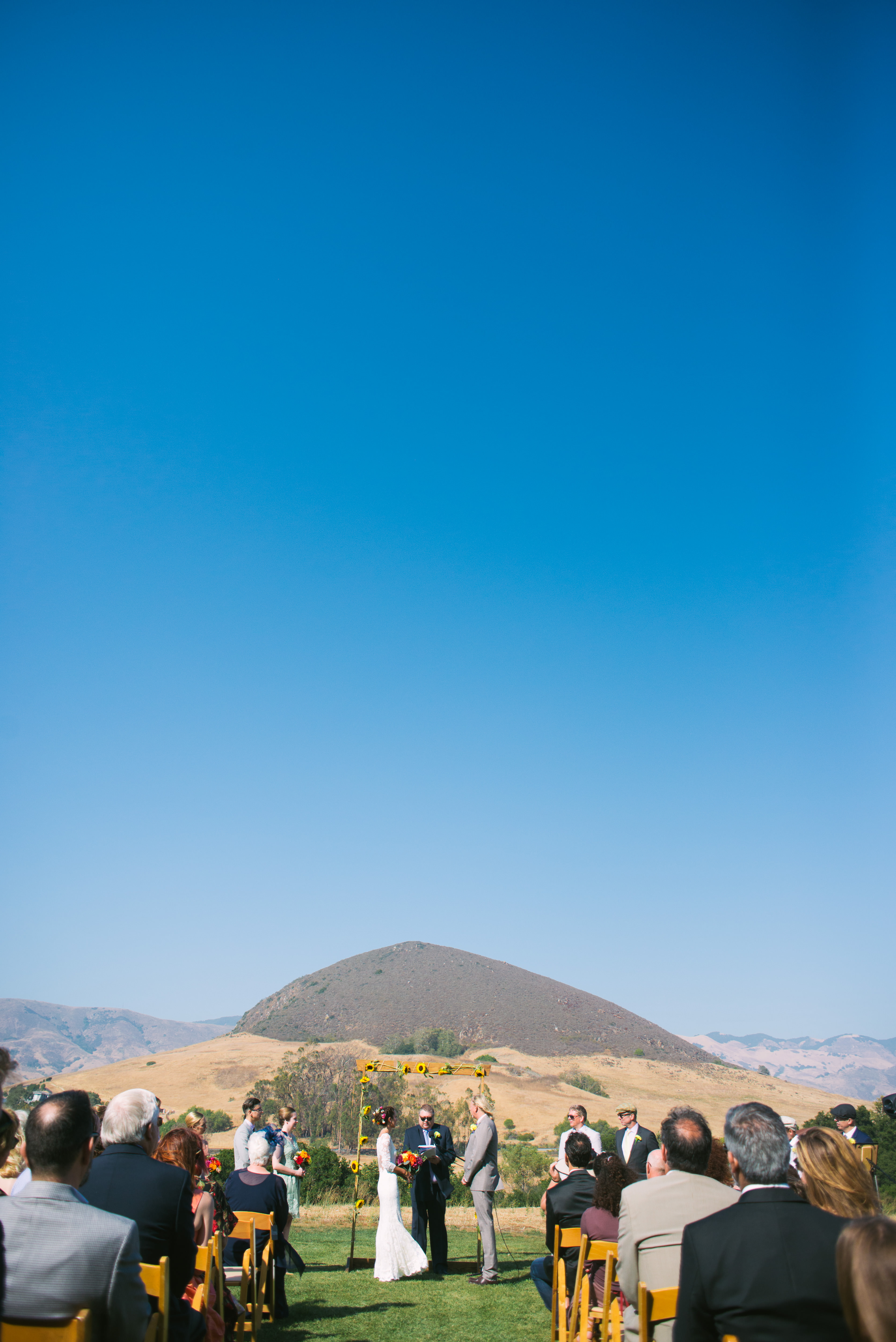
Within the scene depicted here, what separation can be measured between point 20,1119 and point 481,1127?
7035mm

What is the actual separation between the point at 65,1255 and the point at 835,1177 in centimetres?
320

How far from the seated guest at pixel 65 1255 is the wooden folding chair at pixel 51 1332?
75 mm

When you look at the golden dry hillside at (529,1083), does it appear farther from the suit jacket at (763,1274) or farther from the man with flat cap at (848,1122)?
the suit jacket at (763,1274)

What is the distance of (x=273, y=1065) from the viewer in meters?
65.9

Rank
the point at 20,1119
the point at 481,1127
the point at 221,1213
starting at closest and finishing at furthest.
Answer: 1. the point at 20,1119
2. the point at 221,1213
3. the point at 481,1127

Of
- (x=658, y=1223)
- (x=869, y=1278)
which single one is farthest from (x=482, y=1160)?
(x=869, y=1278)

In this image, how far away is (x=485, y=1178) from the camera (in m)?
11.4

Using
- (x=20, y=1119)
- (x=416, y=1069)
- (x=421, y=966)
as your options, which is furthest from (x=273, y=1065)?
(x=20, y=1119)

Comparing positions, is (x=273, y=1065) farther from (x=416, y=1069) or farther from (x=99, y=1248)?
(x=99, y=1248)

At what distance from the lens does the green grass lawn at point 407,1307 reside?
8.49m

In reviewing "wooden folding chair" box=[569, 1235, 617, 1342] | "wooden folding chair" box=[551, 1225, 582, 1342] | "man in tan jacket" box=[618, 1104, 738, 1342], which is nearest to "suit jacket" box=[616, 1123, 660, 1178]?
"wooden folding chair" box=[551, 1225, 582, 1342]

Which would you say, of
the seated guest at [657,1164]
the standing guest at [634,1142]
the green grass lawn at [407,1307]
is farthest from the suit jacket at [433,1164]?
the seated guest at [657,1164]

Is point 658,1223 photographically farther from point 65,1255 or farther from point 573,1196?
point 573,1196

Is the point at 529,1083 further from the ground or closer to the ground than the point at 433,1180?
closer to the ground
